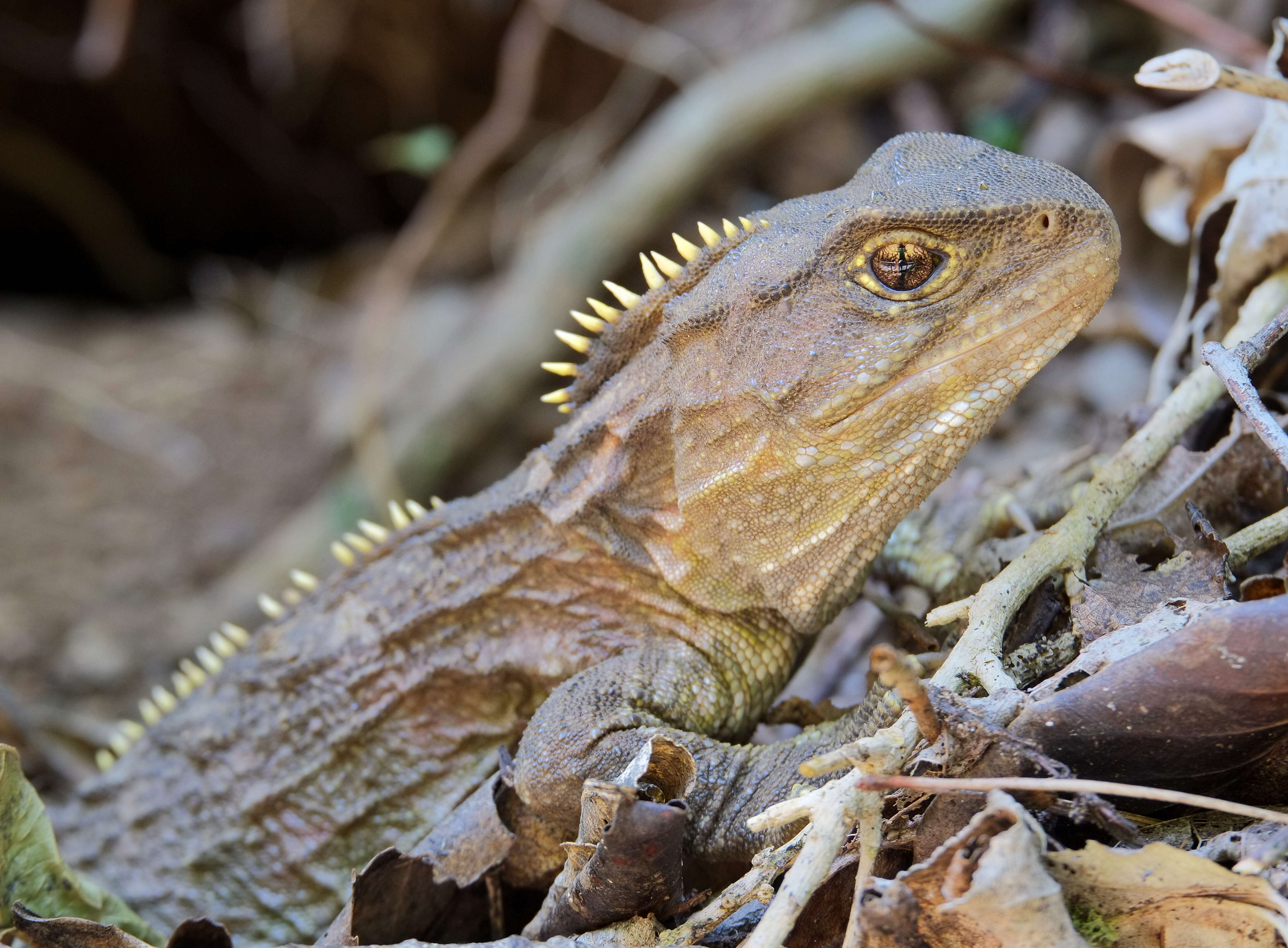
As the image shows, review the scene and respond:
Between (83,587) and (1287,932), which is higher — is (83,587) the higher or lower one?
the higher one

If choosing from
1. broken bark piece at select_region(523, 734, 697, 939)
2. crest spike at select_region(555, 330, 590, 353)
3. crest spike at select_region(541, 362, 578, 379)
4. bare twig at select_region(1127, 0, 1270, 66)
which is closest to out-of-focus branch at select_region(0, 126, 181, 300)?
crest spike at select_region(541, 362, 578, 379)

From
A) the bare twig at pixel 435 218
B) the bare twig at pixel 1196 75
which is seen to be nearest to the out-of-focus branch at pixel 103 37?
the bare twig at pixel 435 218

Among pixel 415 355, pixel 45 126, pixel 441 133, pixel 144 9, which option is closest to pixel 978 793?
pixel 441 133

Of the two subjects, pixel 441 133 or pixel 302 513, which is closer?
pixel 441 133

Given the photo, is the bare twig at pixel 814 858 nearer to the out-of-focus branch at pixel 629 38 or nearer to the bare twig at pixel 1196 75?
the bare twig at pixel 1196 75

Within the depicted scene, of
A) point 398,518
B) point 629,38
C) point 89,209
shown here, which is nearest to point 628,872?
point 398,518

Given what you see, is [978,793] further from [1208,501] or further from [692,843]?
[1208,501]
